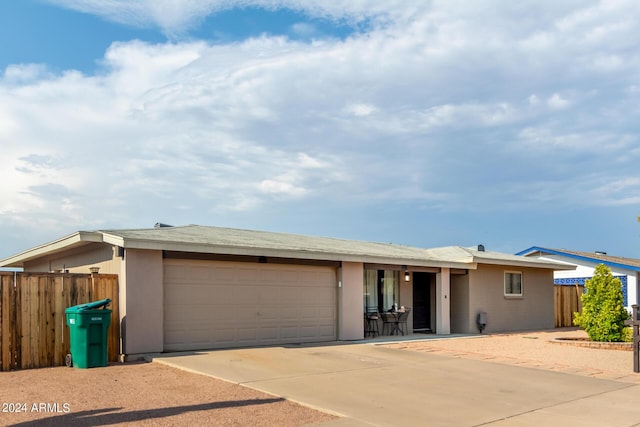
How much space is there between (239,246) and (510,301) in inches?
483

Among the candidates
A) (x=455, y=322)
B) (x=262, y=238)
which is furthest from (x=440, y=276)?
(x=262, y=238)

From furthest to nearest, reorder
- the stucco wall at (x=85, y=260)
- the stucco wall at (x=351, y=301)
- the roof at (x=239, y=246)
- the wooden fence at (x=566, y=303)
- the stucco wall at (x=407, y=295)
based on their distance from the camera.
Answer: the wooden fence at (x=566, y=303), the stucco wall at (x=407, y=295), the stucco wall at (x=351, y=301), the stucco wall at (x=85, y=260), the roof at (x=239, y=246)

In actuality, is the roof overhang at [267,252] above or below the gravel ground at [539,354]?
above

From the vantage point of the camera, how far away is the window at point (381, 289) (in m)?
18.5

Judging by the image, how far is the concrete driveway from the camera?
25.1 feet

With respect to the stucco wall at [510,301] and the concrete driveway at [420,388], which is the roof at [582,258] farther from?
the concrete driveway at [420,388]

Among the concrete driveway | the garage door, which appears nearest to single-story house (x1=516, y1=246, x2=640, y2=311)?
the garage door

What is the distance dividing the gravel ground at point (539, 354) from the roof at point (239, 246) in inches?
102

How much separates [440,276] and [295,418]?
1328 cm

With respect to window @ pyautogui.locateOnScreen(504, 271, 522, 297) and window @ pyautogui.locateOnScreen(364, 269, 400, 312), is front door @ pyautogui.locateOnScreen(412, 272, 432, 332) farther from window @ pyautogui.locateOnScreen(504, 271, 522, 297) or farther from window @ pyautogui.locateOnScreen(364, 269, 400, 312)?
window @ pyautogui.locateOnScreen(504, 271, 522, 297)

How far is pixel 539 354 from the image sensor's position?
47.4 feet

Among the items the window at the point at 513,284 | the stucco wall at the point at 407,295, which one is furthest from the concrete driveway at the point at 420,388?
the window at the point at 513,284

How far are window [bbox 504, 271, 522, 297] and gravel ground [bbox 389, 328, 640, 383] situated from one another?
11.7 feet

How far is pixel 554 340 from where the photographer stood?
57.0 ft
